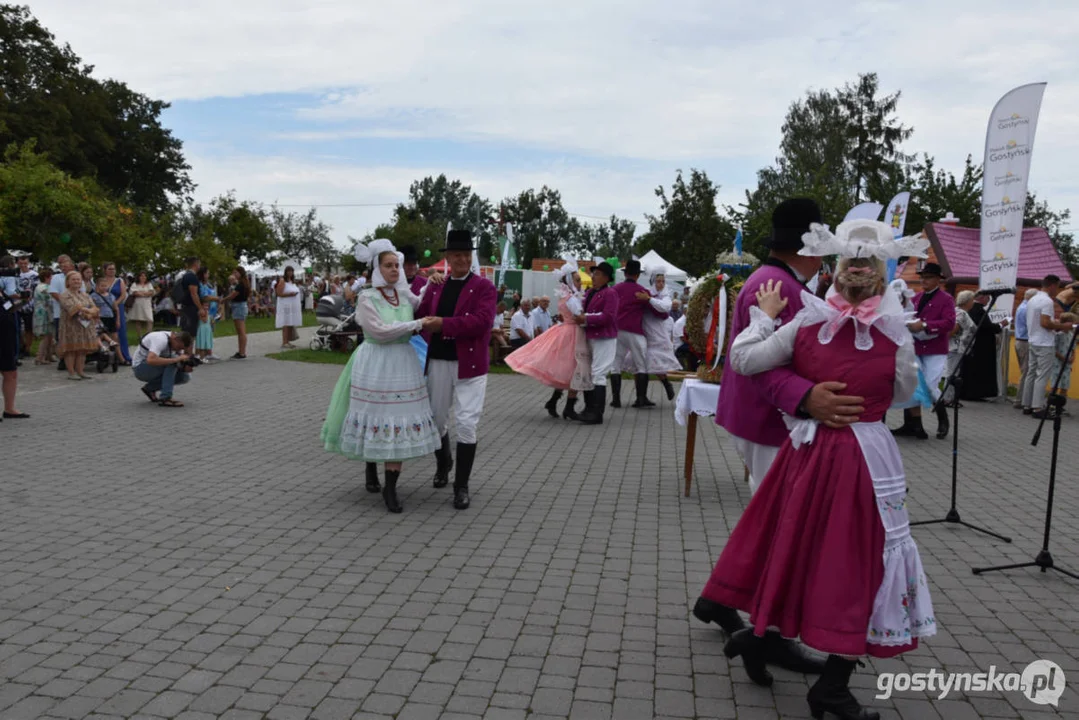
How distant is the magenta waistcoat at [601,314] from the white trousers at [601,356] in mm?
65

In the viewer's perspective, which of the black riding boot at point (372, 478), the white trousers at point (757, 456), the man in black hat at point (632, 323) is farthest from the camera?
the man in black hat at point (632, 323)

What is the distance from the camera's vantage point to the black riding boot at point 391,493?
6797 millimetres

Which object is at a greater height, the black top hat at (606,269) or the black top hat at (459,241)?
the black top hat at (459,241)

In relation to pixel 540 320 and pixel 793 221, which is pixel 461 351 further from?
pixel 540 320

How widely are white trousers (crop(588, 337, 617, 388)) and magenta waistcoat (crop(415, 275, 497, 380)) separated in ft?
15.0

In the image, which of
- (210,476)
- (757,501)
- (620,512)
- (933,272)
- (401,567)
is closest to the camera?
(757,501)

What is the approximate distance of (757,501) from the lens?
3.72m

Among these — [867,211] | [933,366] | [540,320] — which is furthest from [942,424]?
[540,320]

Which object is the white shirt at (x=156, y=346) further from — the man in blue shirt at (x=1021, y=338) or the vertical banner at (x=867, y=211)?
the man in blue shirt at (x=1021, y=338)

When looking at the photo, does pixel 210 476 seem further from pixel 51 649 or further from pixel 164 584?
pixel 51 649

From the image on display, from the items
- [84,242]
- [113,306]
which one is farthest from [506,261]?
[113,306]

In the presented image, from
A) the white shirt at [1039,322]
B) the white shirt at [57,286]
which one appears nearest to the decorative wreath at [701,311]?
the white shirt at [1039,322]

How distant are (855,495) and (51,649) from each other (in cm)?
352

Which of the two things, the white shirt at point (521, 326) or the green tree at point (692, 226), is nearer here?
the white shirt at point (521, 326)
